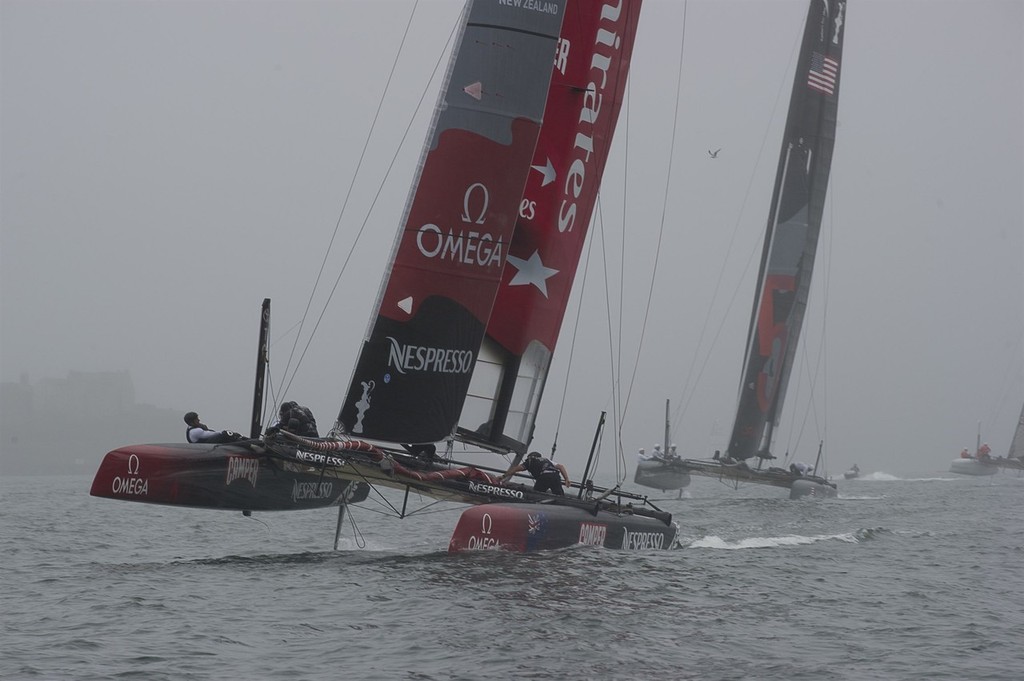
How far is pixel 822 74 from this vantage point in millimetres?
32219

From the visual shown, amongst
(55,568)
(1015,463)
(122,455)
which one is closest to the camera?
(122,455)

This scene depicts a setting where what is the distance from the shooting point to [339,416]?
1287cm

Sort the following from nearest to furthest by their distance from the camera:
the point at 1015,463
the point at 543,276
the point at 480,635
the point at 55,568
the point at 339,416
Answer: the point at 480,635 < the point at 55,568 < the point at 339,416 < the point at 543,276 < the point at 1015,463

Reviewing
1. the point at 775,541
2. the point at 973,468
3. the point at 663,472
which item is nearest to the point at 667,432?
the point at 663,472

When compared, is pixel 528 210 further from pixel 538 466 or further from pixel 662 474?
pixel 662 474

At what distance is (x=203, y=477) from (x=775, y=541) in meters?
9.06

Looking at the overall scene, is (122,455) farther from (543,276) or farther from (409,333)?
(543,276)

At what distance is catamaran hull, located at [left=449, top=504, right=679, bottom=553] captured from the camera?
11.4 m

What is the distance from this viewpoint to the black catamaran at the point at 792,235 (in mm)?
31938

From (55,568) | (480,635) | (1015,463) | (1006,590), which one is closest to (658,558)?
(1006,590)

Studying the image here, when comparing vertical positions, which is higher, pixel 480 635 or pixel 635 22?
pixel 635 22

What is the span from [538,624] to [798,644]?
195 centimetres

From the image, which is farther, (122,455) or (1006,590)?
(1006,590)

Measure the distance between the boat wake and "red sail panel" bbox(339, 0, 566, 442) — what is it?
181 inches
